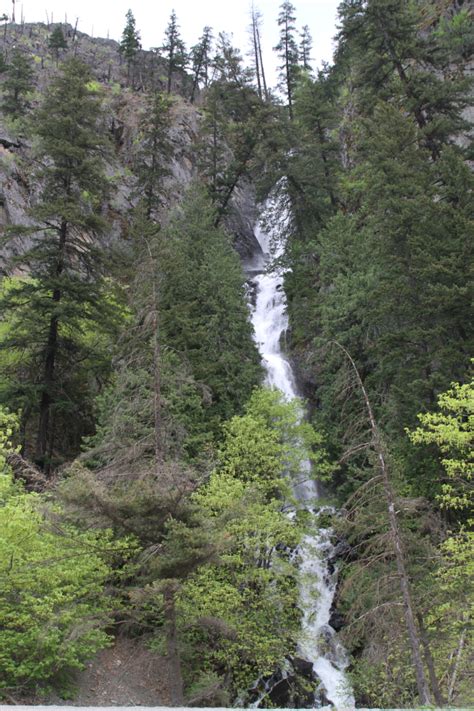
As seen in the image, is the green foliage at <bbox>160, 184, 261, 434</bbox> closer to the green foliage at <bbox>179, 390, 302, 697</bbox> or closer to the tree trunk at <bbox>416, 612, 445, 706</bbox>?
the green foliage at <bbox>179, 390, 302, 697</bbox>

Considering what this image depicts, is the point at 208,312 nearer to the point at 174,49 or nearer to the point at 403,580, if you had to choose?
the point at 403,580

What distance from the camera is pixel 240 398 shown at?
21.2m

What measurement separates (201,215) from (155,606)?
63.0 ft

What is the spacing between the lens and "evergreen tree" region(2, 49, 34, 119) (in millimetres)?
40125

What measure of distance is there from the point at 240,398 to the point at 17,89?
33287mm

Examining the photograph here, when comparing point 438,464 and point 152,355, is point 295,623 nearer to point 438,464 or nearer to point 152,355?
point 438,464

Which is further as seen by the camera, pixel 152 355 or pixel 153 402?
pixel 152 355

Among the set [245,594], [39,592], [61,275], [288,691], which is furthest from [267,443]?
[61,275]

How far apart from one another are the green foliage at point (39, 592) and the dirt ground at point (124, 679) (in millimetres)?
1224

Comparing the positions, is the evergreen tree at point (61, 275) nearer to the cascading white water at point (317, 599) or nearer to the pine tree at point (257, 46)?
the cascading white water at point (317, 599)

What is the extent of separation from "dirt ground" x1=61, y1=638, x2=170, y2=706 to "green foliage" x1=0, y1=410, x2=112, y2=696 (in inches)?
48.2

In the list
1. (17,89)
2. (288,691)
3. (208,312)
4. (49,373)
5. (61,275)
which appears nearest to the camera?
(288,691)

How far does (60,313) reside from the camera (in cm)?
1856

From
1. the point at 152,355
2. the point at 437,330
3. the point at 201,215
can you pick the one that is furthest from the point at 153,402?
the point at 201,215
